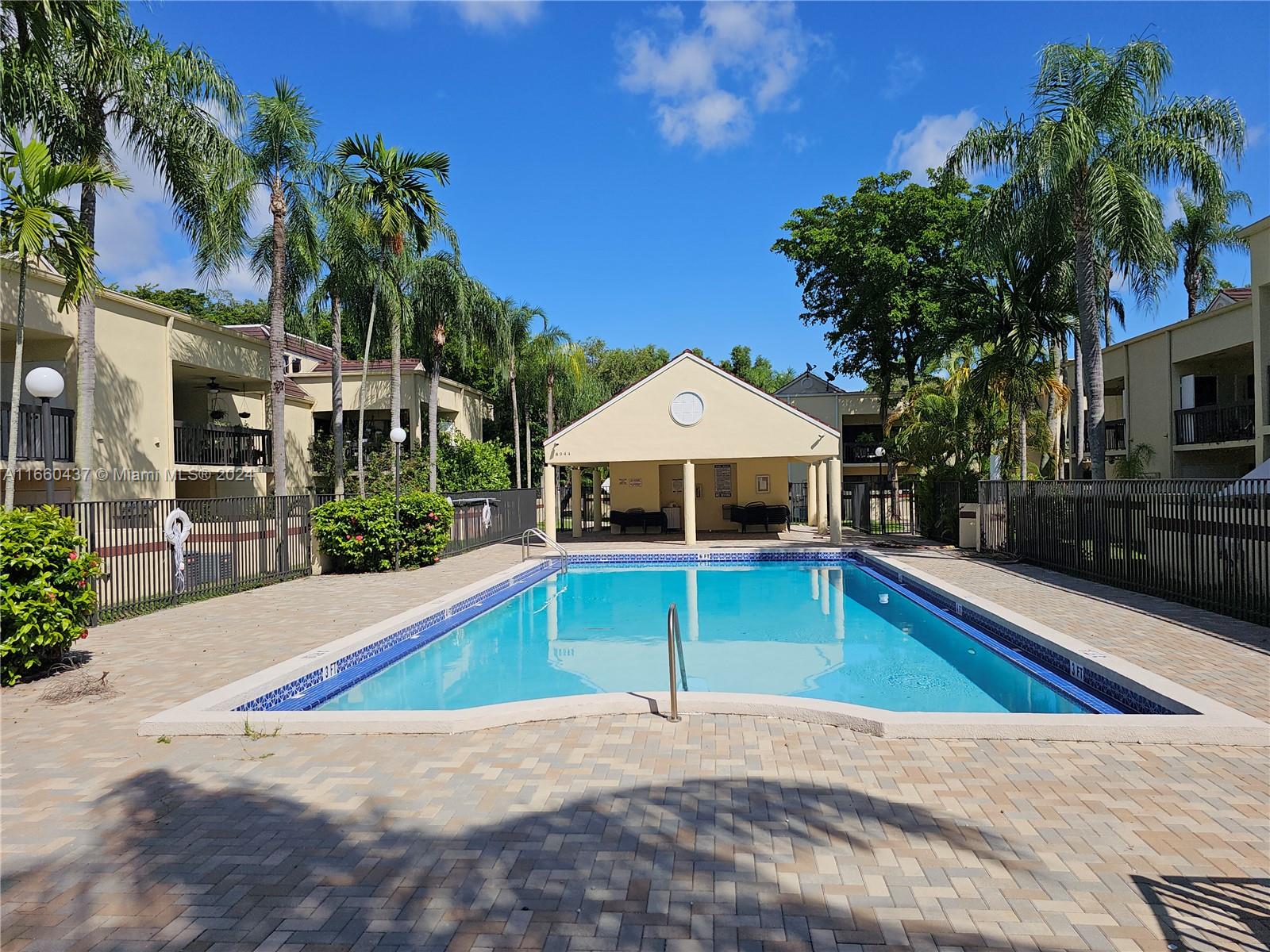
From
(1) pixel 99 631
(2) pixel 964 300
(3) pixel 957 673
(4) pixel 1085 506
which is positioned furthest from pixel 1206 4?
(1) pixel 99 631

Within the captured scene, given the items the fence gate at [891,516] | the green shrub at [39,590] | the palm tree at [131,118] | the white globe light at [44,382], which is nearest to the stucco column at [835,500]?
the fence gate at [891,516]

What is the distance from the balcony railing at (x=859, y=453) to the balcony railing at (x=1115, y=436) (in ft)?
34.6

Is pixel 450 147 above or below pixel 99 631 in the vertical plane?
above

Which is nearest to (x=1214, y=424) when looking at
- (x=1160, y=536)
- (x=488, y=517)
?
(x=1160, y=536)

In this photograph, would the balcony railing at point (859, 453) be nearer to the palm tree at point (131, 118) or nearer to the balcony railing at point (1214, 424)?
the balcony railing at point (1214, 424)

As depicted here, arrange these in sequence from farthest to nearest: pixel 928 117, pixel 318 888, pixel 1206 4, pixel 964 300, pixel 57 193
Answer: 1. pixel 964 300
2. pixel 928 117
3. pixel 1206 4
4. pixel 57 193
5. pixel 318 888

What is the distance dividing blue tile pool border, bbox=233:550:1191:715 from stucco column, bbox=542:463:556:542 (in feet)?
11.4

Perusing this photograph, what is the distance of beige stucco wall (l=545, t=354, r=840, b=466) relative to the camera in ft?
68.9

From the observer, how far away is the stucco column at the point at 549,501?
68.1ft

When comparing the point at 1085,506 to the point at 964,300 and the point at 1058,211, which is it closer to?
the point at 1058,211

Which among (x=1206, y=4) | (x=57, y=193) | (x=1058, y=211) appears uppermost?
(x=1206, y=4)

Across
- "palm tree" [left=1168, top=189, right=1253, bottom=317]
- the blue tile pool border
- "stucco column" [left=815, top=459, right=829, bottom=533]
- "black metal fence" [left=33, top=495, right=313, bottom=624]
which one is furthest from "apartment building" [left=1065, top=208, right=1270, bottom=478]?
"black metal fence" [left=33, top=495, right=313, bottom=624]

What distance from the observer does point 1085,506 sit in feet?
45.2

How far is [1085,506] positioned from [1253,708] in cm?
883
